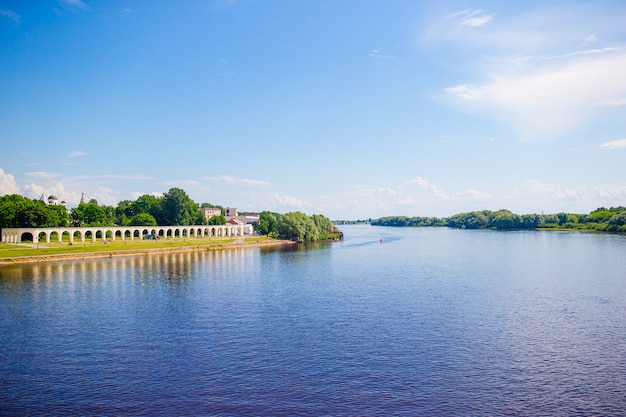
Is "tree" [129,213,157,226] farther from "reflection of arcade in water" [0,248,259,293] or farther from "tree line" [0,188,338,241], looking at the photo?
"reflection of arcade in water" [0,248,259,293]

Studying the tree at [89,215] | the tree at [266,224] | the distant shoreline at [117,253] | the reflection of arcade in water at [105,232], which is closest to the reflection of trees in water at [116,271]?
the distant shoreline at [117,253]

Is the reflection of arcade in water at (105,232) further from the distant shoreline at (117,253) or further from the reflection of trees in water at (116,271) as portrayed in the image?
the reflection of trees in water at (116,271)

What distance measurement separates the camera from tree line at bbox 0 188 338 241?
336 ft

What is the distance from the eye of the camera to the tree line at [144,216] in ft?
336

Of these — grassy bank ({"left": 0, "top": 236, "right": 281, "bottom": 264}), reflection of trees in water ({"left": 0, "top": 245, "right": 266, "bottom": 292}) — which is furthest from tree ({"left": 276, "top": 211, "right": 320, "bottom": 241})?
reflection of trees in water ({"left": 0, "top": 245, "right": 266, "bottom": 292})

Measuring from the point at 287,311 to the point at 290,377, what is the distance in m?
14.6

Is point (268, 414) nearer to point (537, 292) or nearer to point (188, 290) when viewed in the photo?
point (188, 290)

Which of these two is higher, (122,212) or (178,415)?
(122,212)

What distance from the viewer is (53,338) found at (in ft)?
98.9

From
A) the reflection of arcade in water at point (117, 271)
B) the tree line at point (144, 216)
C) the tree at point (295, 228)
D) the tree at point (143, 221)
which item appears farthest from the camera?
the tree at point (143, 221)

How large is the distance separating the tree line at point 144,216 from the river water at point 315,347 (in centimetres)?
5462

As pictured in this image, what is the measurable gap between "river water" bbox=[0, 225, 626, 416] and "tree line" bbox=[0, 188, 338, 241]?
54624mm

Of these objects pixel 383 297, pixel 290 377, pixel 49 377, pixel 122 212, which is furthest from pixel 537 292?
pixel 122 212

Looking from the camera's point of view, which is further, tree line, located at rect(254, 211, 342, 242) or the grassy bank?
tree line, located at rect(254, 211, 342, 242)
